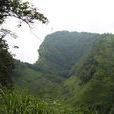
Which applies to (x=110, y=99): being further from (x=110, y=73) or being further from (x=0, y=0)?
(x=0, y=0)

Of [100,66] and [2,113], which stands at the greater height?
[100,66]

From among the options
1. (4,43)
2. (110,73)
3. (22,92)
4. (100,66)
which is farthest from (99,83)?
(22,92)

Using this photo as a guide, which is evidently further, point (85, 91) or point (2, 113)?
point (85, 91)

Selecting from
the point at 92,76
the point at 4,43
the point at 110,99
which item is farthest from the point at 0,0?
the point at 92,76

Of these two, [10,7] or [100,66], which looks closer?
[10,7]

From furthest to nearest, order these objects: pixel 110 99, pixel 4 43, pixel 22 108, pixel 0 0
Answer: pixel 110 99
pixel 4 43
pixel 0 0
pixel 22 108

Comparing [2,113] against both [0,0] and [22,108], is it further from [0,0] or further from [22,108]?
[0,0]

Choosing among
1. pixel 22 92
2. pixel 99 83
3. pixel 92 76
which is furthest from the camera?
pixel 92 76

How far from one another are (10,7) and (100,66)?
178245 millimetres

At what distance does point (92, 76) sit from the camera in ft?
634

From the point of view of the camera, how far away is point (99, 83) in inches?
6929

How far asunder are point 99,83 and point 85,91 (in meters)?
7.23

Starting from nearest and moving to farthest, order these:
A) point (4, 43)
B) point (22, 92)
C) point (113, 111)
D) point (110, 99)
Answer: point (22, 92), point (4, 43), point (113, 111), point (110, 99)

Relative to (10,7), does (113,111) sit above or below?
below
